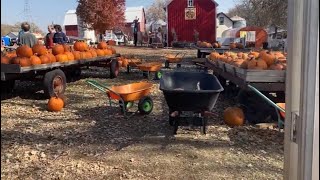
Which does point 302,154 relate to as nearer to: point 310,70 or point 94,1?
point 310,70

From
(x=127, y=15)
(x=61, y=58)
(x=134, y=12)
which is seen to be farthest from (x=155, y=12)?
(x=61, y=58)

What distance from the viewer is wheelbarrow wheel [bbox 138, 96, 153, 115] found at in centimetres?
622

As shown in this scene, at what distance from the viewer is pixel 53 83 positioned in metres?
7.41

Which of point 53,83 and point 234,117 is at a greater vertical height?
point 53,83

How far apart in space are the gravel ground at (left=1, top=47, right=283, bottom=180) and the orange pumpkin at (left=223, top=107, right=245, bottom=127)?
11 cm

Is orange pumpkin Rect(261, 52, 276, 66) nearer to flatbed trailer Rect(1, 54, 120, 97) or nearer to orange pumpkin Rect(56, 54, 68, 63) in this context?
flatbed trailer Rect(1, 54, 120, 97)

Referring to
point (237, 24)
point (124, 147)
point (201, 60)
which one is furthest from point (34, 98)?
point (237, 24)

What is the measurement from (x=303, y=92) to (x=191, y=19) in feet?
98.8

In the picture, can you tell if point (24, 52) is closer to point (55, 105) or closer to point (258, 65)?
point (55, 105)

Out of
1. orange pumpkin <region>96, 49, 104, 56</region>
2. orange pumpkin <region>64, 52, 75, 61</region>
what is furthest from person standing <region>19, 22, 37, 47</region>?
orange pumpkin <region>96, 49, 104, 56</region>

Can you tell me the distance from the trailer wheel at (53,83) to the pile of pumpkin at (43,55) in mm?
284

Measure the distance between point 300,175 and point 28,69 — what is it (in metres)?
6.00

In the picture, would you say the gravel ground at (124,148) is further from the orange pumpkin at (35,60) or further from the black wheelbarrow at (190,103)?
the orange pumpkin at (35,60)

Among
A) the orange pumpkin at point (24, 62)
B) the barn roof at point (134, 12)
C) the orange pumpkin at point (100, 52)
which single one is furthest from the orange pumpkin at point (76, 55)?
the barn roof at point (134, 12)
